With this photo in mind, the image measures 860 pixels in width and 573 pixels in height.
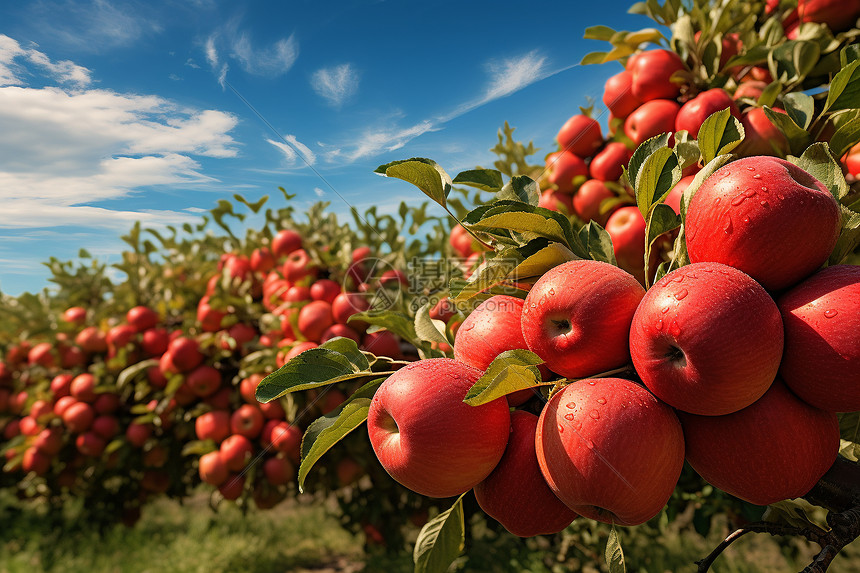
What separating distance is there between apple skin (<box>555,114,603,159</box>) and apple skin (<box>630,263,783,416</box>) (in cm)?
117

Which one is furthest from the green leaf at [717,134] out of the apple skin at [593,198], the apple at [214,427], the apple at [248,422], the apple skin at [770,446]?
the apple at [214,427]

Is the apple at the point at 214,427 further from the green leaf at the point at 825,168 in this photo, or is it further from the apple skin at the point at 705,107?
the green leaf at the point at 825,168

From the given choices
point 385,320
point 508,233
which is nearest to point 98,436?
point 385,320

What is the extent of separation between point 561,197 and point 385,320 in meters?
1.01

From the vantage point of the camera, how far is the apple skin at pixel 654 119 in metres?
1.42

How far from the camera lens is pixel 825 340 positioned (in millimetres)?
543

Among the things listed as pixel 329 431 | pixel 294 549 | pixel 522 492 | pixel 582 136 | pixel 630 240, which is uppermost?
pixel 582 136

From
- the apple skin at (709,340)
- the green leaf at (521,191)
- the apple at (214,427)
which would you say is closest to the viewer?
the apple skin at (709,340)

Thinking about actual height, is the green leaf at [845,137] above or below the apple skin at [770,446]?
above

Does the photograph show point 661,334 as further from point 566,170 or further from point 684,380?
point 566,170

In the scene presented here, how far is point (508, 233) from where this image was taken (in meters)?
0.86

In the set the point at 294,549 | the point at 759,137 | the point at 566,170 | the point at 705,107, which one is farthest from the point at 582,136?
the point at 294,549

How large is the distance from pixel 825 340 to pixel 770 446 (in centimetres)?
13

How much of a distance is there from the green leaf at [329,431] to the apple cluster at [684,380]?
0.24 feet
